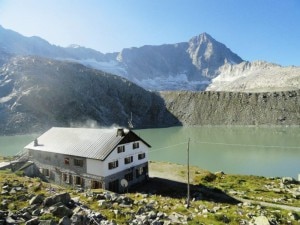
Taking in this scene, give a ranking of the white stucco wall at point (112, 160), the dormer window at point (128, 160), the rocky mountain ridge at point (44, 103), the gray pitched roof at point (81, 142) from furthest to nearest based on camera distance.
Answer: the rocky mountain ridge at point (44, 103) < the dormer window at point (128, 160) < the gray pitched roof at point (81, 142) < the white stucco wall at point (112, 160)

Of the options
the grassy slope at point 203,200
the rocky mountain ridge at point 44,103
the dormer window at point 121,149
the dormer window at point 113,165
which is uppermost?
the rocky mountain ridge at point 44,103

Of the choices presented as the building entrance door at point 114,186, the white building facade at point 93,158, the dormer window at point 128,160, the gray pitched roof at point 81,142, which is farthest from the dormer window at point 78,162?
the dormer window at point 128,160

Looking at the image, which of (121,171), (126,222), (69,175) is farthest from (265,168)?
(126,222)

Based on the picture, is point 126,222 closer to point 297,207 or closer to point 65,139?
point 297,207

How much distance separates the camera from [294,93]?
193 metres

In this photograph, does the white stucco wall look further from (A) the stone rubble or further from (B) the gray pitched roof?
(A) the stone rubble

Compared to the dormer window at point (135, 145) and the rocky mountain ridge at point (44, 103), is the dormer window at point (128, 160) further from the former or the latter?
the rocky mountain ridge at point (44, 103)

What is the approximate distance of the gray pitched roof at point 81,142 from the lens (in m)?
41.4

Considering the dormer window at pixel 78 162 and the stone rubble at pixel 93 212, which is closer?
the stone rubble at pixel 93 212

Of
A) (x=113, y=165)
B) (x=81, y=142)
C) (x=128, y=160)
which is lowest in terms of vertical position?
(x=113, y=165)

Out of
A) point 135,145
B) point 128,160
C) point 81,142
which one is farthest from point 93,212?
point 135,145

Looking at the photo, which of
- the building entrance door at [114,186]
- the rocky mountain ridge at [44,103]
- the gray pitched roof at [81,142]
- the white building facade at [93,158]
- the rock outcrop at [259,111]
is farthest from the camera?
the rock outcrop at [259,111]

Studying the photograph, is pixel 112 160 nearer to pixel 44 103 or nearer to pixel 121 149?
pixel 121 149

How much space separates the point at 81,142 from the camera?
44.9 m
